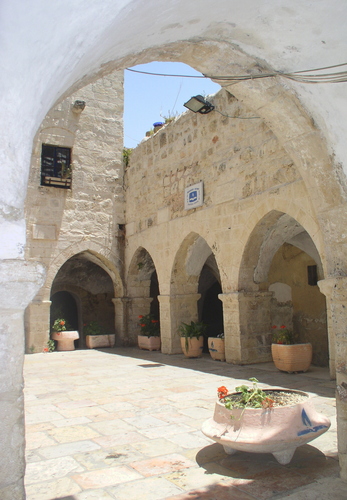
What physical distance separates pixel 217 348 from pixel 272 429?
4787mm

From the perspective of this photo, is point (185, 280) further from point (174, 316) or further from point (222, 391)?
point (222, 391)

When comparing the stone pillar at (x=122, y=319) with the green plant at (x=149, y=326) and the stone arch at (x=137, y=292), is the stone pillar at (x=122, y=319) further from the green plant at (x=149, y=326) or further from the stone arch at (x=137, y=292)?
the green plant at (x=149, y=326)

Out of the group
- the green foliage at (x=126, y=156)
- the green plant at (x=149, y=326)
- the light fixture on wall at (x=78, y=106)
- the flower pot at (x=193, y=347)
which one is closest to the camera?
the flower pot at (x=193, y=347)

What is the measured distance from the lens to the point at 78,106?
10.6 meters

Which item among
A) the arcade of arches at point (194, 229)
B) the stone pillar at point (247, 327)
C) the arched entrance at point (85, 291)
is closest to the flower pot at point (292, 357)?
the arcade of arches at point (194, 229)

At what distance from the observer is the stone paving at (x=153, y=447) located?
8.95ft

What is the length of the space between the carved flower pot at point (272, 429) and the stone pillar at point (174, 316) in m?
5.72

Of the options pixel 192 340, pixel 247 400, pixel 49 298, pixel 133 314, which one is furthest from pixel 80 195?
pixel 247 400

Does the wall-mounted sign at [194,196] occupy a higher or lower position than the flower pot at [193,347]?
higher

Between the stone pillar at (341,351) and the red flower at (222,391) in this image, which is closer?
the stone pillar at (341,351)

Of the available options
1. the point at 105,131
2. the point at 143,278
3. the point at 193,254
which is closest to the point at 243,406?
the point at 193,254

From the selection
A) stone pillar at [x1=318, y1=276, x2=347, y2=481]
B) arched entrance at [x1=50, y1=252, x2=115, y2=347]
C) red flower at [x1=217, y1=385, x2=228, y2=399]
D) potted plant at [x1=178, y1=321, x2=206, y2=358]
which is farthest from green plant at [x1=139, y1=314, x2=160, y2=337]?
stone pillar at [x1=318, y1=276, x2=347, y2=481]

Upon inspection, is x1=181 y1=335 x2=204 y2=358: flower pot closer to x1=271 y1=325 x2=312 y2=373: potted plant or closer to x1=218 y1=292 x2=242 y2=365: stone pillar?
x1=218 y1=292 x2=242 y2=365: stone pillar

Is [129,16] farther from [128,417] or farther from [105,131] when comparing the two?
[105,131]
